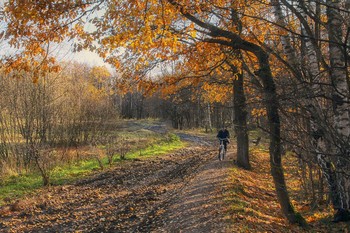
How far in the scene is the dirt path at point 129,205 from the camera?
828 cm

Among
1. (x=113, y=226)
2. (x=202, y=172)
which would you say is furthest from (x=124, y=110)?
(x=113, y=226)

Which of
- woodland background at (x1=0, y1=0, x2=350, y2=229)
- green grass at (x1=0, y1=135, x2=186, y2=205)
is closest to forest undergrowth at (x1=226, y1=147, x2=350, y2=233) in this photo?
woodland background at (x1=0, y1=0, x2=350, y2=229)

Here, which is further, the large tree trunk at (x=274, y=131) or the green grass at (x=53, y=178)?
the green grass at (x=53, y=178)

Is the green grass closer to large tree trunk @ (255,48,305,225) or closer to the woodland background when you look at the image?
the woodland background

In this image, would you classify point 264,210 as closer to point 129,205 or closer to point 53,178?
point 129,205

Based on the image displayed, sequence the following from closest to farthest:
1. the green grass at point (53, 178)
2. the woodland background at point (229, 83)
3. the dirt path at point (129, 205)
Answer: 1. the woodland background at point (229, 83)
2. the dirt path at point (129, 205)
3. the green grass at point (53, 178)

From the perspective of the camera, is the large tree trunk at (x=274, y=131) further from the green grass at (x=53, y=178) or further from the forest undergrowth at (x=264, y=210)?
the green grass at (x=53, y=178)

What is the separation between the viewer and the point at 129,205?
1020 cm

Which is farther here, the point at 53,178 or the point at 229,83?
the point at 53,178

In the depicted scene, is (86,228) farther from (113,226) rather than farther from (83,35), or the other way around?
(83,35)

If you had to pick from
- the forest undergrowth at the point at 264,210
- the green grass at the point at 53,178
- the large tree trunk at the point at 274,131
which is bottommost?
the forest undergrowth at the point at 264,210

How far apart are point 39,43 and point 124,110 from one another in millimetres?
68765

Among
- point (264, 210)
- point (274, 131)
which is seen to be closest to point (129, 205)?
point (264, 210)

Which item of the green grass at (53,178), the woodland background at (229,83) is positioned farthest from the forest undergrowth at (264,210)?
the green grass at (53,178)
